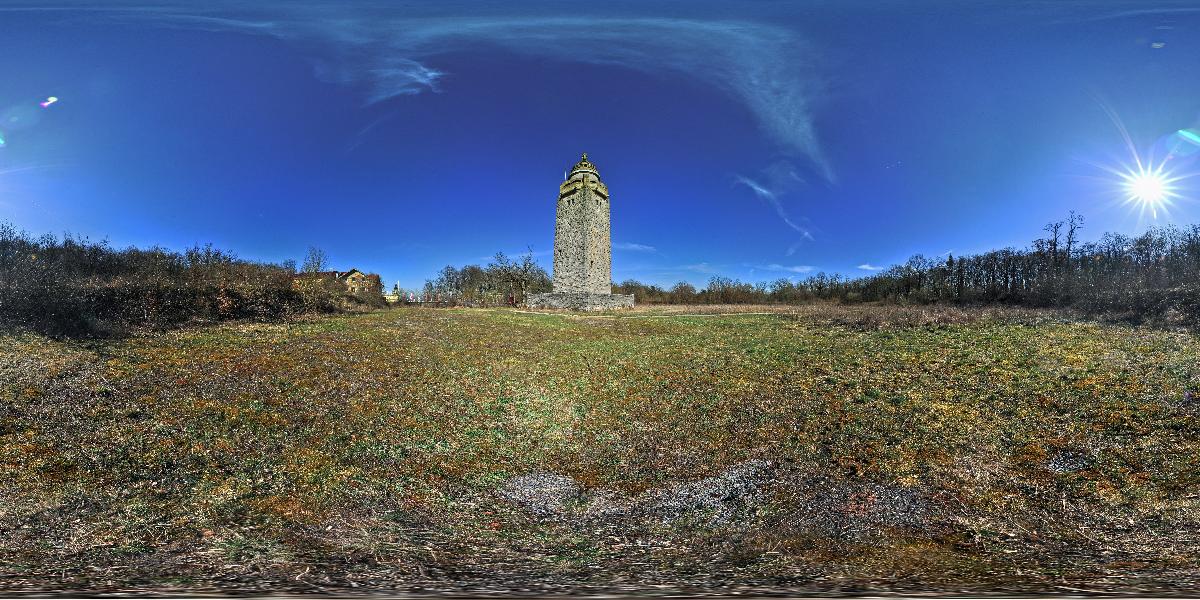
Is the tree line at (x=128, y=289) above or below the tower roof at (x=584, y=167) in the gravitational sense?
below

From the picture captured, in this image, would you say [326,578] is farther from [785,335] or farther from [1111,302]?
[1111,302]

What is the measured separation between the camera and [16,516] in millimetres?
4094

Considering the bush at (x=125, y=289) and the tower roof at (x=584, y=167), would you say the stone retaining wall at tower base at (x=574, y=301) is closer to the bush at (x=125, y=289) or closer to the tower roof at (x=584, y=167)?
the tower roof at (x=584, y=167)

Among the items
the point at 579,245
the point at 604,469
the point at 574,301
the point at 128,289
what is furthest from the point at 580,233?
the point at 604,469

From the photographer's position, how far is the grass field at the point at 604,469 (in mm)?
3502

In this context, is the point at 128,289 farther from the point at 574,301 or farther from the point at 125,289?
the point at 574,301

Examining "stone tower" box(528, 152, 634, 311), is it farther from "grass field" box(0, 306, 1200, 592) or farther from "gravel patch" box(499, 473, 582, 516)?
"gravel patch" box(499, 473, 582, 516)

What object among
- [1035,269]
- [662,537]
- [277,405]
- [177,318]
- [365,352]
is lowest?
[662,537]

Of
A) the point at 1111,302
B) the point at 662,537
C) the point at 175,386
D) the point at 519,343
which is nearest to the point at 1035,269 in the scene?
the point at 1111,302

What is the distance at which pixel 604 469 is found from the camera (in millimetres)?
5777

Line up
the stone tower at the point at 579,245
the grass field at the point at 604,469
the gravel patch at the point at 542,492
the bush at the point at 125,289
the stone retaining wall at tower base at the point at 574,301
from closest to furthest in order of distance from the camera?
the grass field at the point at 604,469, the gravel patch at the point at 542,492, the bush at the point at 125,289, the stone retaining wall at tower base at the point at 574,301, the stone tower at the point at 579,245

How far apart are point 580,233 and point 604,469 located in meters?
33.3

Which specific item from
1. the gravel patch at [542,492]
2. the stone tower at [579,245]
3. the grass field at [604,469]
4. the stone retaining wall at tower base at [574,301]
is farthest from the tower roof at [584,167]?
the gravel patch at [542,492]

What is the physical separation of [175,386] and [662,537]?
27.7 ft
